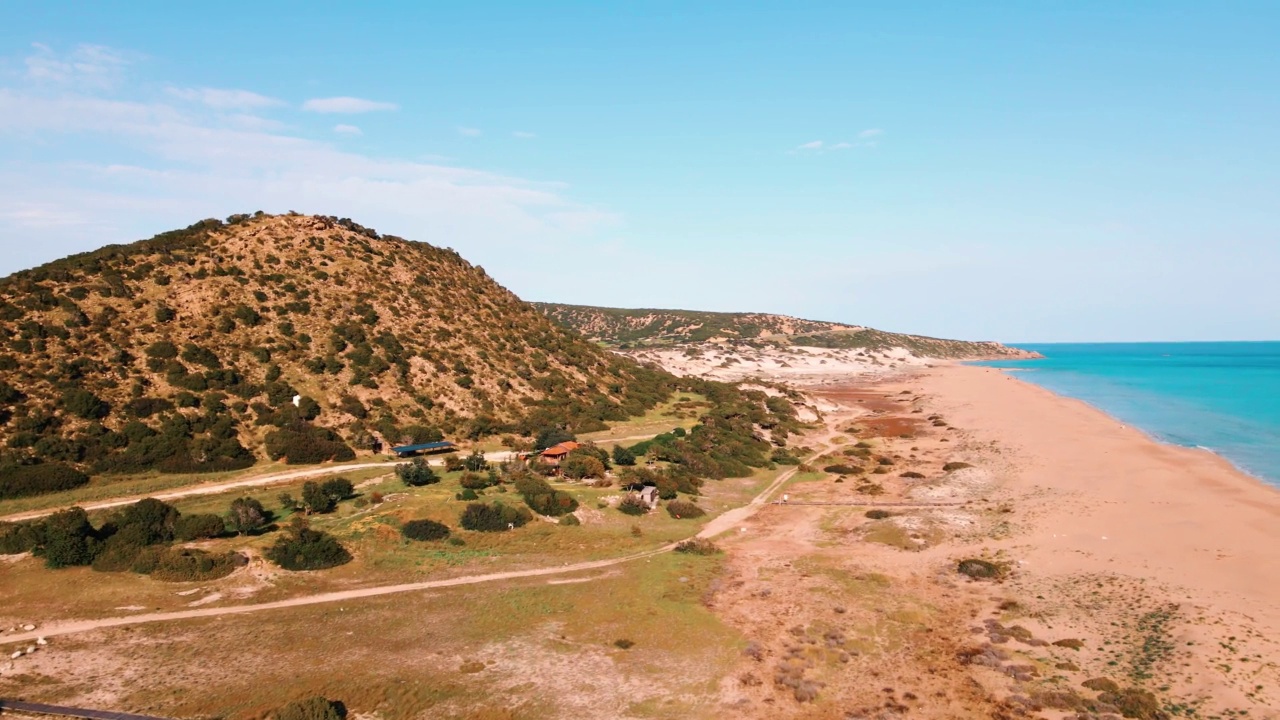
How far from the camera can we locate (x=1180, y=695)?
64.6 feet

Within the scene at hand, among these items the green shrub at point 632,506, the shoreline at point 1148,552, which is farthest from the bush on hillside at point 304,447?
the shoreline at point 1148,552

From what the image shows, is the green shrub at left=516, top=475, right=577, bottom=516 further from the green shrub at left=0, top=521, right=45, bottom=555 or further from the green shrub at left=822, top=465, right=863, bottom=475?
the green shrub at left=822, top=465, right=863, bottom=475

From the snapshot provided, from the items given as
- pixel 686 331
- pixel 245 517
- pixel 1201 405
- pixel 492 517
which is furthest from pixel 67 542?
pixel 686 331

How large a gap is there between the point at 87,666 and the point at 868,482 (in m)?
45.6

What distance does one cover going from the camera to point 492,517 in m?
33.9

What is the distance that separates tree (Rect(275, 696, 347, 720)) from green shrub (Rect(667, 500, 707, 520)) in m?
23.7

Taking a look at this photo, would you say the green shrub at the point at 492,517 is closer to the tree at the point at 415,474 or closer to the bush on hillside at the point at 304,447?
the tree at the point at 415,474

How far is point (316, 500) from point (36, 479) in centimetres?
1577

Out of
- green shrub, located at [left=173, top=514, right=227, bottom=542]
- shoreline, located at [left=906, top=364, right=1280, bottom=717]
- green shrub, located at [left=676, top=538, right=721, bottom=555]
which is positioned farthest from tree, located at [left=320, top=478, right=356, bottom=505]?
shoreline, located at [left=906, top=364, right=1280, bottom=717]

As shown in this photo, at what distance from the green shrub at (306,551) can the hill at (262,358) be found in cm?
1541

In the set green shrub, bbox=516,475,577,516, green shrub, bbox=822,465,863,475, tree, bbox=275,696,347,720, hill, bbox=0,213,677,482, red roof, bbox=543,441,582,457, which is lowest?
green shrub, bbox=822,465,863,475

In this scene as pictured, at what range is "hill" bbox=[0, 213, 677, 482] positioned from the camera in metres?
40.5

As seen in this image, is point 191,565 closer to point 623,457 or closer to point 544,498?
point 544,498

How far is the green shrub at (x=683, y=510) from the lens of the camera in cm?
3909
